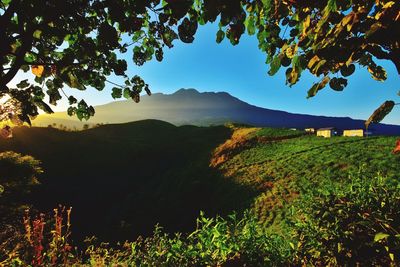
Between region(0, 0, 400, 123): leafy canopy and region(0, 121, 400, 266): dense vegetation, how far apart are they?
1569mm

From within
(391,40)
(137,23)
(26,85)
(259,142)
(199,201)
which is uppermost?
(137,23)

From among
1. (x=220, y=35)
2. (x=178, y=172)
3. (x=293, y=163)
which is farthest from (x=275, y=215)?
(x=178, y=172)

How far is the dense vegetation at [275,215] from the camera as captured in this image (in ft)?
11.6

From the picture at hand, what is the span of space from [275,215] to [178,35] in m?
15.2

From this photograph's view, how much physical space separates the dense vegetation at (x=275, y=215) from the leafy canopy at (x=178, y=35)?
157cm

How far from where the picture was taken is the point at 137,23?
102 inches

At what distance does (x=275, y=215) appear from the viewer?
16219 millimetres

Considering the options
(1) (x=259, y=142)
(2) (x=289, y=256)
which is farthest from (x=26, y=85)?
(1) (x=259, y=142)

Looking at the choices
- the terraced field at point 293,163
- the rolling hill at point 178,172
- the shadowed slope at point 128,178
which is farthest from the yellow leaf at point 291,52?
the shadowed slope at point 128,178

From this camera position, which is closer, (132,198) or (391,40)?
(391,40)

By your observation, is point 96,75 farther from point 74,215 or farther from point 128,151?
point 128,151

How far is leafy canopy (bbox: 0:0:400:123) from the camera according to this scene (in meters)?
1.86

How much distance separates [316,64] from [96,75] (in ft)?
8.18

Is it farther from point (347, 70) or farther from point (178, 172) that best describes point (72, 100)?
point (178, 172)
